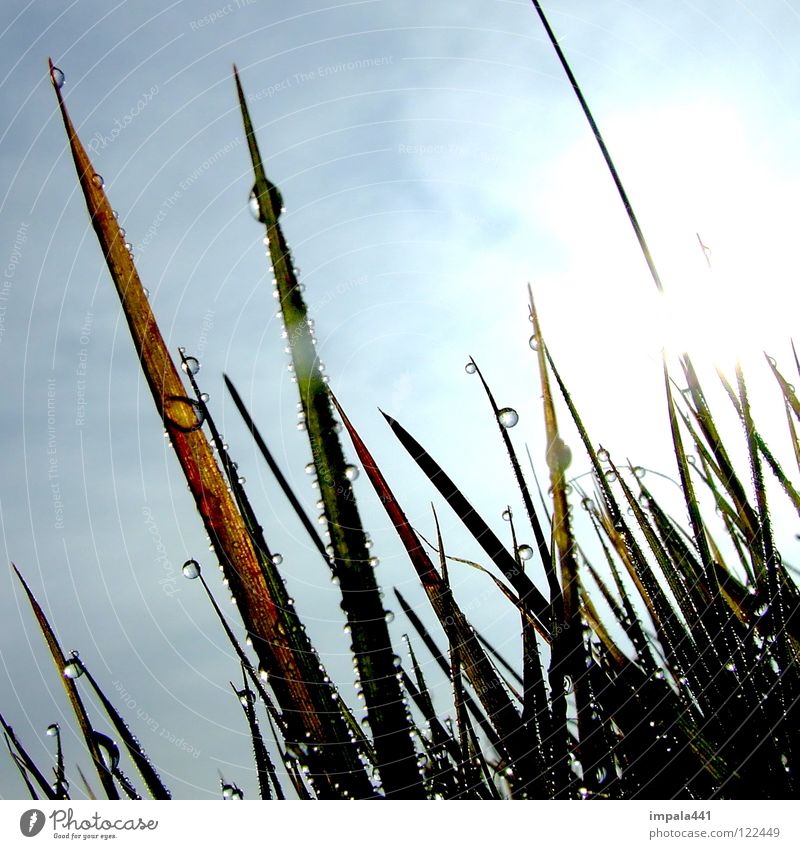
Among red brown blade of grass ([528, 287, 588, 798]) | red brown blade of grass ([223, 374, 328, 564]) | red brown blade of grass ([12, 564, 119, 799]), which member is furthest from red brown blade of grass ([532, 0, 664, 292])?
red brown blade of grass ([12, 564, 119, 799])

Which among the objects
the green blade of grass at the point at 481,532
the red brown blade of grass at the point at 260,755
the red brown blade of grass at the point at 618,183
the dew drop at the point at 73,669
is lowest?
the red brown blade of grass at the point at 260,755

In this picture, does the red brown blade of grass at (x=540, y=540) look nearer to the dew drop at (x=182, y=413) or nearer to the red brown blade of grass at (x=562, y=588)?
the red brown blade of grass at (x=562, y=588)

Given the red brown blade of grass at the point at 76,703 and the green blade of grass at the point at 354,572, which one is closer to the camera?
the green blade of grass at the point at 354,572

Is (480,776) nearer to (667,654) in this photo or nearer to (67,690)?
(667,654)

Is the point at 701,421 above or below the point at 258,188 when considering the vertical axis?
below

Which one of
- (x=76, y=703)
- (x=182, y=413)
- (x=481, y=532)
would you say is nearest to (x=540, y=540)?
(x=481, y=532)

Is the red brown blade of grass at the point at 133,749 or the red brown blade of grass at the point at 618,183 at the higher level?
the red brown blade of grass at the point at 618,183

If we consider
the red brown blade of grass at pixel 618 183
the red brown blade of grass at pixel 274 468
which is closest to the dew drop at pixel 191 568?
the red brown blade of grass at pixel 274 468
